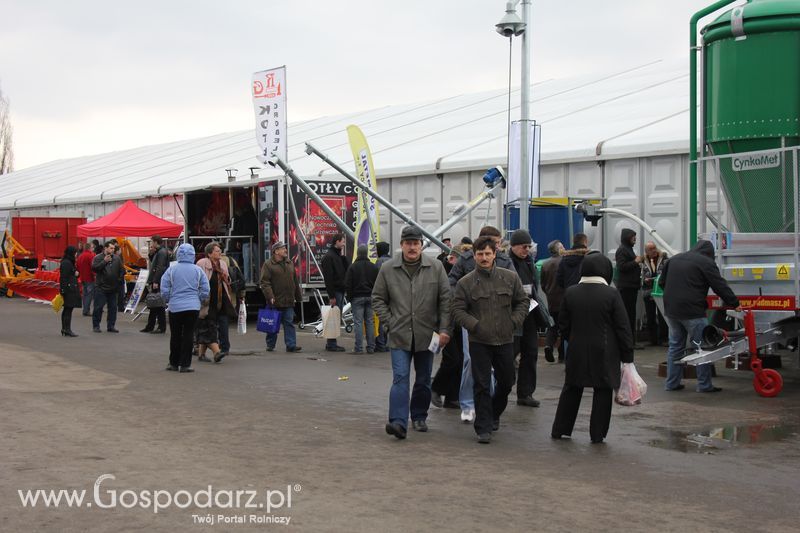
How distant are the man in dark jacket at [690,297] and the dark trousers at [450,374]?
2.80 metres

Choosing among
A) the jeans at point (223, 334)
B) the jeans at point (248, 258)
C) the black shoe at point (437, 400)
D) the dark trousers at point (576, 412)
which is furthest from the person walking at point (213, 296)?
the jeans at point (248, 258)

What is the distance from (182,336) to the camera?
43.9ft

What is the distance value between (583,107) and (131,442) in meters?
16.7

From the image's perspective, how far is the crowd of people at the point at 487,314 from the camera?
863cm

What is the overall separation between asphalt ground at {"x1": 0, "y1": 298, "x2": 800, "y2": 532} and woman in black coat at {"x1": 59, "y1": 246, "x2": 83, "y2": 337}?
18.6 ft

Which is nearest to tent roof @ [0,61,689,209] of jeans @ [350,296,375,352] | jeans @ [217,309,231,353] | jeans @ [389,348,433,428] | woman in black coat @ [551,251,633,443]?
jeans @ [350,296,375,352]

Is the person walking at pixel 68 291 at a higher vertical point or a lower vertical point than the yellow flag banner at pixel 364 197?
lower

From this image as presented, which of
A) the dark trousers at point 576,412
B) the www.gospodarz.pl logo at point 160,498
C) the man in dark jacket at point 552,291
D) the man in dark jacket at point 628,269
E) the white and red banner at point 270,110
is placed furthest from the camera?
the white and red banner at point 270,110

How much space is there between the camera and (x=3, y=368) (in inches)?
528

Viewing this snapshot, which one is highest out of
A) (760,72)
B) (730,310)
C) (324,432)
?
(760,72)

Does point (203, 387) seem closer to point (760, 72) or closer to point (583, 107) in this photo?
point (760, 72)

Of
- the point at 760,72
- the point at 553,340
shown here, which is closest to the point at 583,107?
the point at 553,340

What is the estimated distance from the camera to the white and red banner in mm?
17844

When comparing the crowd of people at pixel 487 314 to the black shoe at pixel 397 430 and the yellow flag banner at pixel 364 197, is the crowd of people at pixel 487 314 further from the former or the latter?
the yellow flag banner at pixel 364 197
